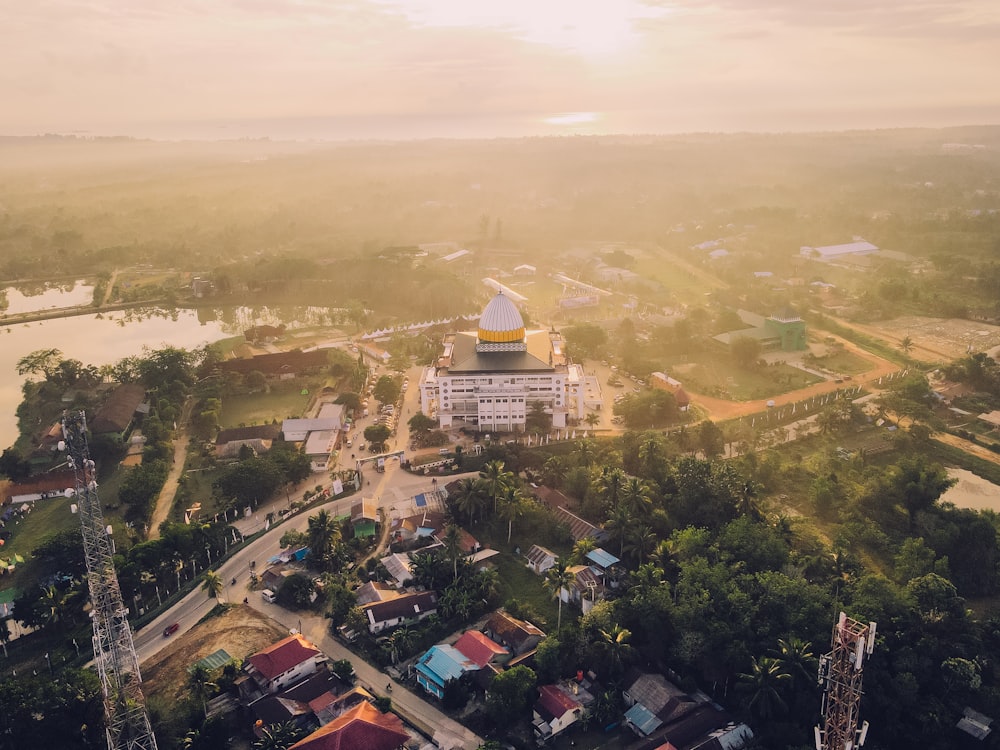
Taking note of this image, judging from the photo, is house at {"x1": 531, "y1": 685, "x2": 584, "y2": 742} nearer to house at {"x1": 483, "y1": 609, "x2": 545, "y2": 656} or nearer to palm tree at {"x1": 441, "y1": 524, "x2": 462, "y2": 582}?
house at {"x1": 483, "y1": 609, "x2": 545, "y2": 656}

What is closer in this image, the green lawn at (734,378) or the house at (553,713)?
the house at (553,713)

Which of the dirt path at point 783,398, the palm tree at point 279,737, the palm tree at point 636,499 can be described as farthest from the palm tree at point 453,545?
the dirt path at point 783,398

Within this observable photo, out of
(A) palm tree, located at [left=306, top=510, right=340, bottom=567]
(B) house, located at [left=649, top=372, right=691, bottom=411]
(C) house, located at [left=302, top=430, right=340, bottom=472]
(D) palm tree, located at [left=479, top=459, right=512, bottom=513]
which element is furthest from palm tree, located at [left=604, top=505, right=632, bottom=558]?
(C) house, located at [left=302, top=430, right=340, bottom=472]

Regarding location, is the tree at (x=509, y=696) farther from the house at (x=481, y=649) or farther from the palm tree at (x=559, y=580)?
the palm tree at (x=559, y=580)

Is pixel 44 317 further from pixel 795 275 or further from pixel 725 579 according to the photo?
pixel 795 275

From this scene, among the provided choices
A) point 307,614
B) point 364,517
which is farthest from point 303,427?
point 307,614

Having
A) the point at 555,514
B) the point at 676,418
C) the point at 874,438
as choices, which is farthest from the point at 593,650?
the point at 874,438

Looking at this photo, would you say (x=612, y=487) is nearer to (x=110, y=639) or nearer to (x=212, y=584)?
(x=212, y=584)
